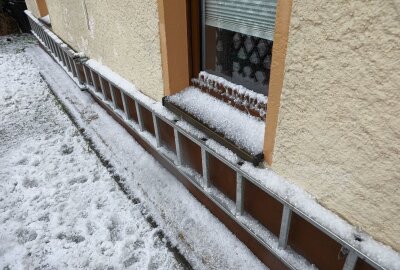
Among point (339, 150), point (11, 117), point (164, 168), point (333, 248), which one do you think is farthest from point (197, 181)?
point (11, 117)

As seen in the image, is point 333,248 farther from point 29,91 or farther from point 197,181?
point 29,91

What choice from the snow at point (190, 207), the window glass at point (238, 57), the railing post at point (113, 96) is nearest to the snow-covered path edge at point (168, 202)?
the snow at point (190, 207)

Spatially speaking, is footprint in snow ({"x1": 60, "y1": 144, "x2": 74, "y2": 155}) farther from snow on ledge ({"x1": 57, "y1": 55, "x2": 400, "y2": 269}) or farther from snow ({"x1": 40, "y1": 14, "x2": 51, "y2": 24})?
snow ({"x1": 40, "y1": 14, "x2": 51, "y2": 24})

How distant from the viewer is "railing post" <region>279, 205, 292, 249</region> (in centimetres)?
177

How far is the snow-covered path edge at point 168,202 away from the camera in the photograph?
92.0 inches

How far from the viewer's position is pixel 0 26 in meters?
10.4

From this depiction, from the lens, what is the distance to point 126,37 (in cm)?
304

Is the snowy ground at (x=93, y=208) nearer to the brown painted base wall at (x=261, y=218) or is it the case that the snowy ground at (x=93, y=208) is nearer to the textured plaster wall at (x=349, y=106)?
the brown painted base wall at (x=261, y=218)

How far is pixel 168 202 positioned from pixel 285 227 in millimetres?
1320

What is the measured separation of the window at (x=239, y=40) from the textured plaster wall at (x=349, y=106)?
0.48 meters

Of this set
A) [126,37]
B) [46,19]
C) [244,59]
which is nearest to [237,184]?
[244,59]

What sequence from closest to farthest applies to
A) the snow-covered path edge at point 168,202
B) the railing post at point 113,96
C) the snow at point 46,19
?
the snow-covered path edge at point 168,202 → the railing post at point 113,96 → the snow at point 46,19

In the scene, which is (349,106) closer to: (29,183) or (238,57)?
(238,57)

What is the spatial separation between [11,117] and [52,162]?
6.23 ft
